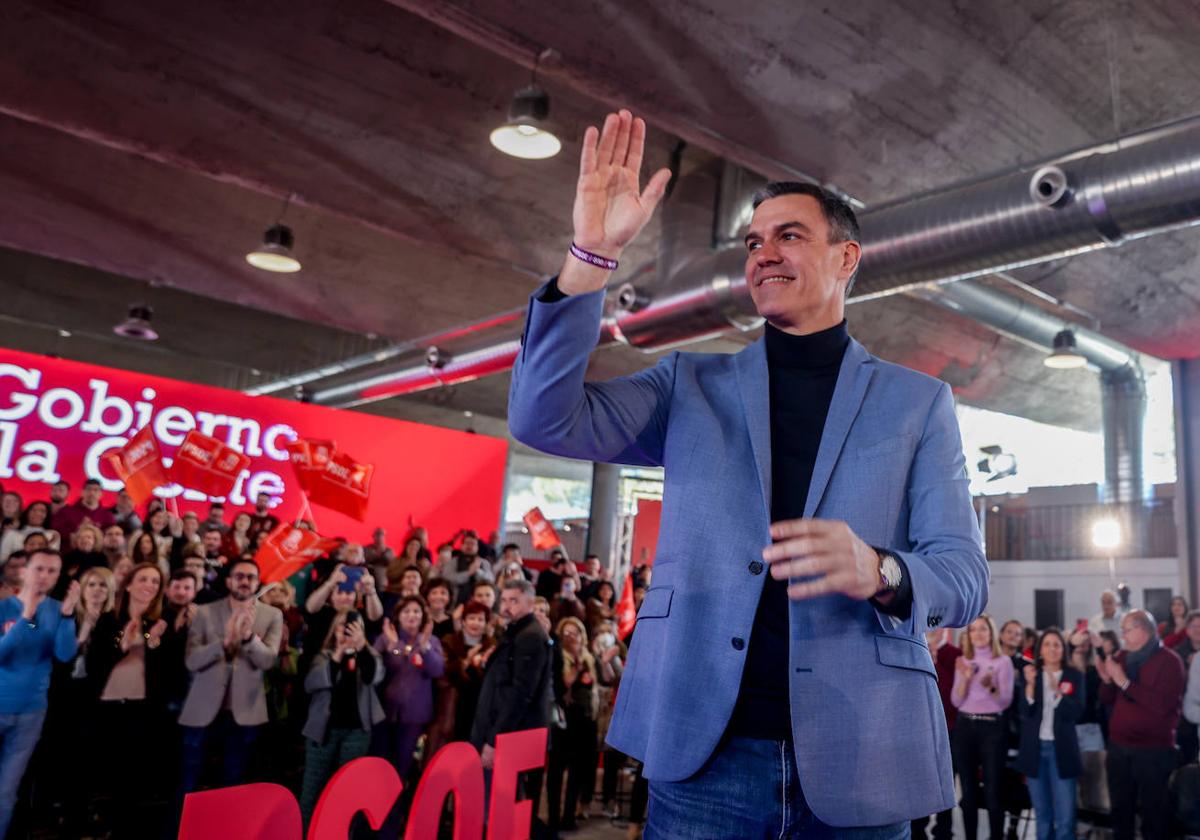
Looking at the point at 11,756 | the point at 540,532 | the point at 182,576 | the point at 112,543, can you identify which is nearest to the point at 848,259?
the point at 11,756

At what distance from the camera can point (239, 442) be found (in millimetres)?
12469

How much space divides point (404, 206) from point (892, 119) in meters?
4.31

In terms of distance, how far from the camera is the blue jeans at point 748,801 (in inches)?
47.1

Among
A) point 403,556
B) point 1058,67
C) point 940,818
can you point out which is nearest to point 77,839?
point 403,556

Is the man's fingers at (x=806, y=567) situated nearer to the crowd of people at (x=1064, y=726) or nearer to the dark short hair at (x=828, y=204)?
the dark short hair at (x=828, y=204)

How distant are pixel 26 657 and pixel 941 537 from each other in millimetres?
4967

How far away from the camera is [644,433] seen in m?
1.44

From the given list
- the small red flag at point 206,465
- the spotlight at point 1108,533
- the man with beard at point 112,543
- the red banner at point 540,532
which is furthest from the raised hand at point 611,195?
the spotlight at point 1108,533

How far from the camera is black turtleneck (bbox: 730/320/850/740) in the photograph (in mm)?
1234

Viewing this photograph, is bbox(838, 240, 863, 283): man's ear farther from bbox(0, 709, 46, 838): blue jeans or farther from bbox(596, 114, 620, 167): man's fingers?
bbox(0, 709, 46, 838): blue jeans

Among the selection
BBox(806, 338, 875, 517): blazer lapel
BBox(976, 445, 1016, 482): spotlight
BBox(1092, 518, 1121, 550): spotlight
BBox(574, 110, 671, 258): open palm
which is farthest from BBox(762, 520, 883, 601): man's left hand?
BBox(976, 445, 1016, 482): spotlight

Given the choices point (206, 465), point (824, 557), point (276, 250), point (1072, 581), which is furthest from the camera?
point (1072, 581)

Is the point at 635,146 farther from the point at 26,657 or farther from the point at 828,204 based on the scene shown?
the point at 26,657

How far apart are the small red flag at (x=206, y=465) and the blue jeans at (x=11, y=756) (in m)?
4.09
